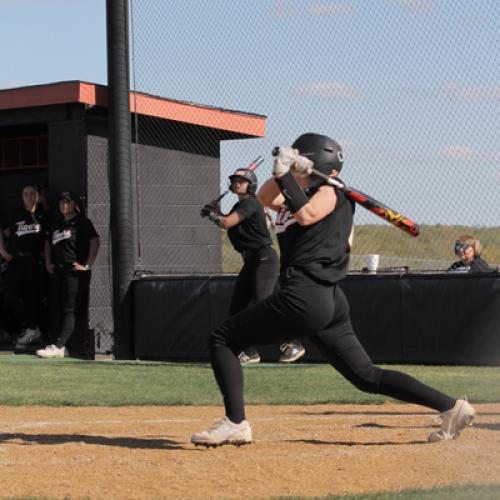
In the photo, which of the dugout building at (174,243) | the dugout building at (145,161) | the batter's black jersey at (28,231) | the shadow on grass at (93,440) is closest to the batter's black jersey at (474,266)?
the dugout building at (174,243)

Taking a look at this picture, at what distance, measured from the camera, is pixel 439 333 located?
12836mm

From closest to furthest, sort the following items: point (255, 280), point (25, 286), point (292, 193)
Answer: point (292, 193) < point (255, 280) < point (25, 286)

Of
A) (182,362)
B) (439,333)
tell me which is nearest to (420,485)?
(439,333)

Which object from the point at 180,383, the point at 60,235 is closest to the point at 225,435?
the point at 180,383

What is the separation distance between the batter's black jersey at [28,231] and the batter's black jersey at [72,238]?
509 mm

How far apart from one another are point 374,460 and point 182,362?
8185mm

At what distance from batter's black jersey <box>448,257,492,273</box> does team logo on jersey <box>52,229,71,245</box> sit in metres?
4.78

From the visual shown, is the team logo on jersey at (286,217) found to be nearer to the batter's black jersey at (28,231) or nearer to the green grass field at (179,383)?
the green grass field at (179,383)

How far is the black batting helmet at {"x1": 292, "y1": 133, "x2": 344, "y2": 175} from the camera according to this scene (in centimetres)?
646

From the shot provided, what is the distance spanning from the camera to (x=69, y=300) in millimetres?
14656

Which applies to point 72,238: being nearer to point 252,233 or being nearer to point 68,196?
point 68,196

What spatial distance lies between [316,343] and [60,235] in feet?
27.7

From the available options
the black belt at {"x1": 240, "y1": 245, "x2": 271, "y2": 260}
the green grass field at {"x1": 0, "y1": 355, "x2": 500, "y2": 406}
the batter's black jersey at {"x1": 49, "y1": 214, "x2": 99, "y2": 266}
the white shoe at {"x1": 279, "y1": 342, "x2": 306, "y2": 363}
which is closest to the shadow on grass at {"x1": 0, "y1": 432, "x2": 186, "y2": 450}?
the green grass field at {"x1": 0, "y1": 355, "x2": 500, "y2": 406}

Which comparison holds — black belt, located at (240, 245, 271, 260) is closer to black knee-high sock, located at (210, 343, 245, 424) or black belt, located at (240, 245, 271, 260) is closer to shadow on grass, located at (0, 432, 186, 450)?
shadow on grass, located at (0, 432, 186, 450)
